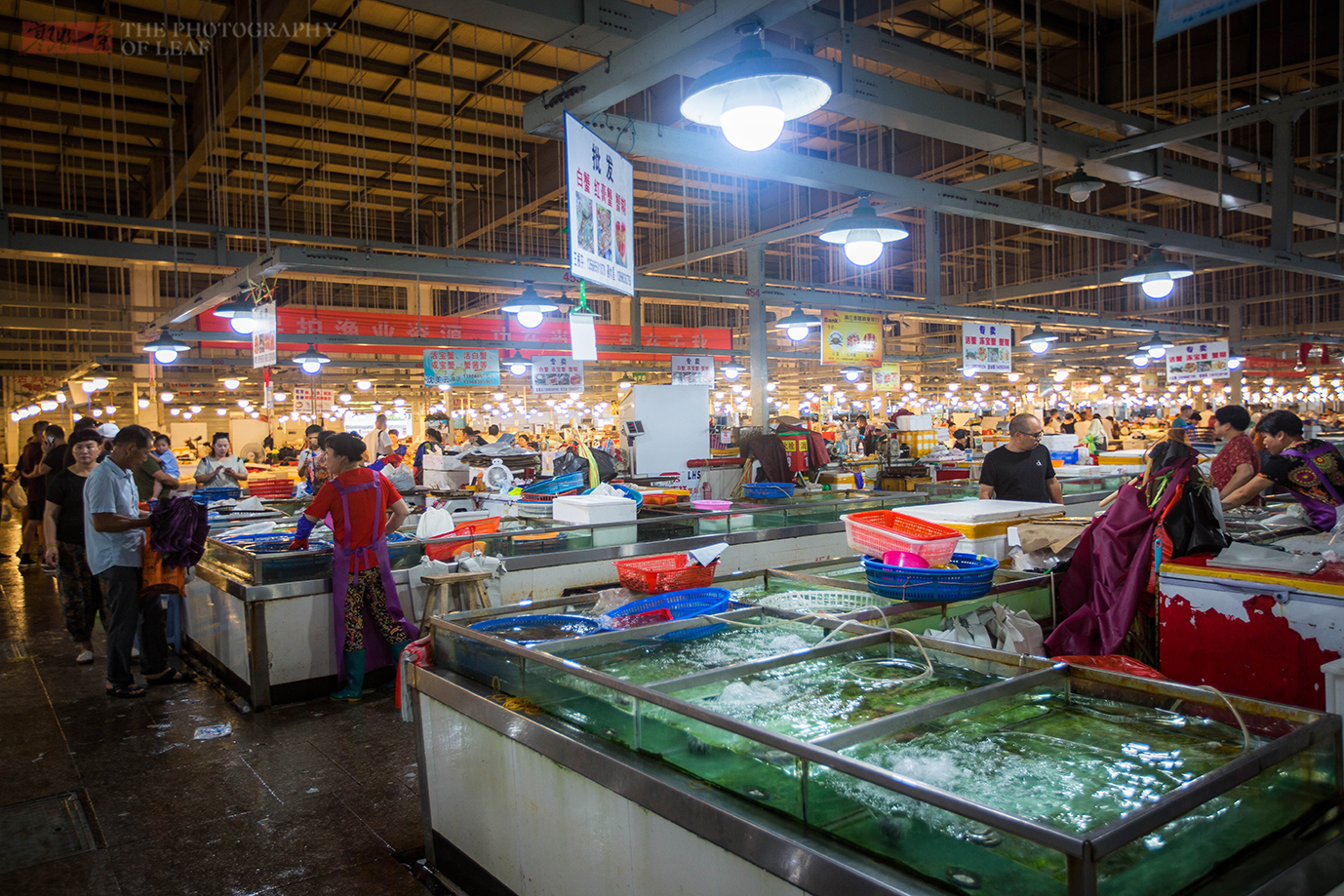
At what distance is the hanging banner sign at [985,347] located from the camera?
1598 cm

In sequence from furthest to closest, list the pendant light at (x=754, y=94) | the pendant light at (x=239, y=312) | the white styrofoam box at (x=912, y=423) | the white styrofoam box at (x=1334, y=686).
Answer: the white styrofoam box at (x=912, y=423) < the pendant light at (x=239, y=312) < the pendant light at (x=754, y=94) < the white styrofoam box at (x=1334, y=686)

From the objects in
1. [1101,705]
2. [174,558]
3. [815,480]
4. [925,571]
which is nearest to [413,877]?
[925,571]

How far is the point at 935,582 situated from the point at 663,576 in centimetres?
119

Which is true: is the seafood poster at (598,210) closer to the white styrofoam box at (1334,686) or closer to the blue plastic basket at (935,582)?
the blue plastic basket at (935,582)

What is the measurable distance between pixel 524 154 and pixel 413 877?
12.0m

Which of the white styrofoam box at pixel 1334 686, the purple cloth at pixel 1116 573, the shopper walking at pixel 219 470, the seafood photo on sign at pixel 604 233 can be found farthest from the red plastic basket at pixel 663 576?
the shopper walking at pixel 219 470

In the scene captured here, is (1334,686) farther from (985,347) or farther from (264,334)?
(985,347)

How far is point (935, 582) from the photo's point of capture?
2965 mm

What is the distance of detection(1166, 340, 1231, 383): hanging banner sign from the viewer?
16859mm

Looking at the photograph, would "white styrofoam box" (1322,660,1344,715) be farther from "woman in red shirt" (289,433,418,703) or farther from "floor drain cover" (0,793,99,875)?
"woman in red shirt" (289,433,418,703)

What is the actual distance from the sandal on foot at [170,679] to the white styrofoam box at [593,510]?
3.01 m

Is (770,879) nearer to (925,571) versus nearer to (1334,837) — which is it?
(1334,837)

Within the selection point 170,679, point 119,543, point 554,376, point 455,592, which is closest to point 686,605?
point 455,592

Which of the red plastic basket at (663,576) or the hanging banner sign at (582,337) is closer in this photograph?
the red plastic basket at (663,576)
